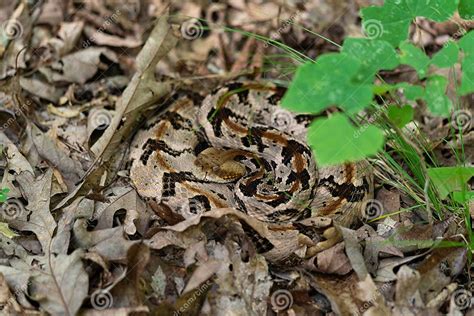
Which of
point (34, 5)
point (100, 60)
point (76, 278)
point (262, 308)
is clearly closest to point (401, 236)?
point (262, 308)

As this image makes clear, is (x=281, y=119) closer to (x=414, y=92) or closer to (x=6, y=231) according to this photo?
(x=414, y=92)

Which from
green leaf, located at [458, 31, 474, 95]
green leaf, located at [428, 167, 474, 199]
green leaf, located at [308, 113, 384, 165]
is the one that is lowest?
green leaf, located at [428, 167, 474, 199]

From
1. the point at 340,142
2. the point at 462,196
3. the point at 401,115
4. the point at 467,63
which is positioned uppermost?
the point at 467,63

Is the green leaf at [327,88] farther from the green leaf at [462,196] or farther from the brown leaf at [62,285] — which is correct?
the brown leaf at [62,285]

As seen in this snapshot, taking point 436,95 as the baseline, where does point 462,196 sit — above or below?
below

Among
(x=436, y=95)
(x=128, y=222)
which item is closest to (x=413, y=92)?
(x=436, y=95)

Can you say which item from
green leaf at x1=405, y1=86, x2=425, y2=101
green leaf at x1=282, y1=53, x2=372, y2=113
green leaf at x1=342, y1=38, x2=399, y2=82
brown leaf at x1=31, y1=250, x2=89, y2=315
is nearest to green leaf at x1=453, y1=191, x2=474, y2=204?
green leaf at x1=405, y1=86, x2=425, y2=101

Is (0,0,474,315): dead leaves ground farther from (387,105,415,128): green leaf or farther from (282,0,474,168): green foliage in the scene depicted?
(282,0,474,168): green foliage
